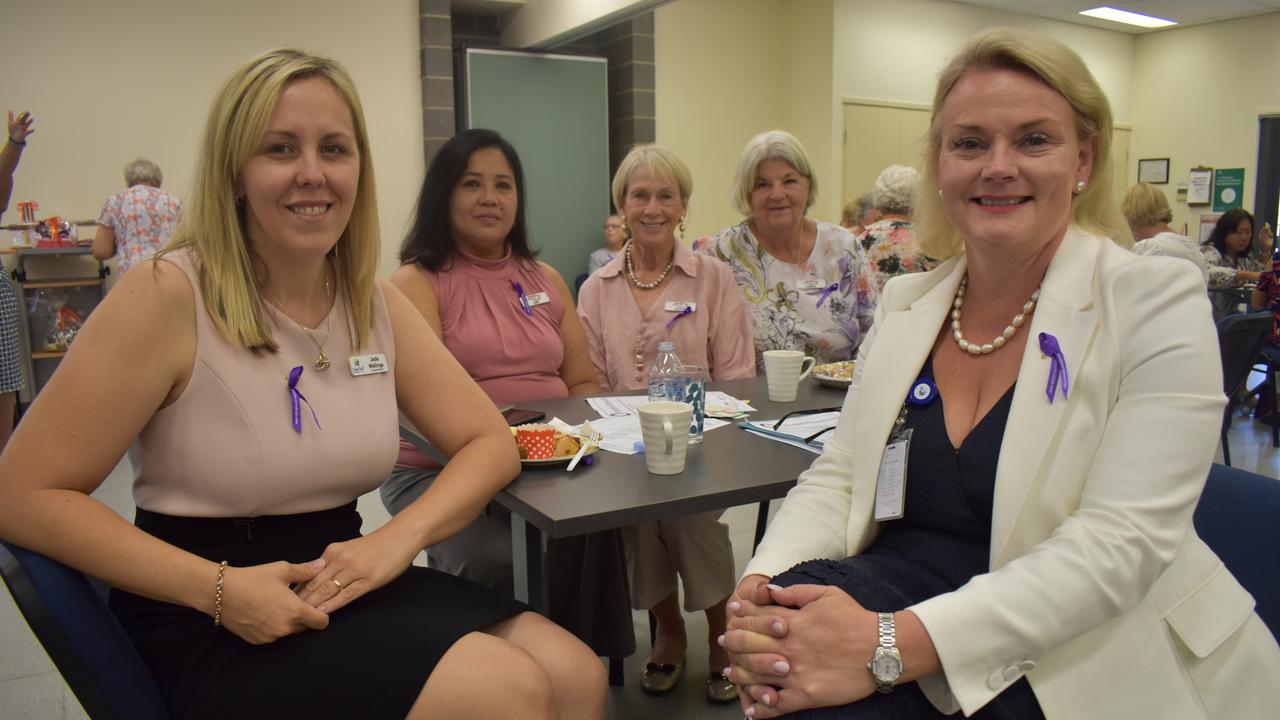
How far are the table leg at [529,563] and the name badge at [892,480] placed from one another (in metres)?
0.68

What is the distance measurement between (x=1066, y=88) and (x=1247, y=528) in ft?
2.23

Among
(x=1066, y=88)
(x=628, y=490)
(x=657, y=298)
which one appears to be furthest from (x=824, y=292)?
(x=1066, y=88)

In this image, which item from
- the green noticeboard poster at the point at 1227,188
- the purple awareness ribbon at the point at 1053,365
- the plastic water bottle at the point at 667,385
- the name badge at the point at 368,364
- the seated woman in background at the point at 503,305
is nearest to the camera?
the purple awareness ribbon at the point at 1053,365

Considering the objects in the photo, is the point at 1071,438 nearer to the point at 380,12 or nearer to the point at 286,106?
the point at 286,106

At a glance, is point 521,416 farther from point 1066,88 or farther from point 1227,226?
point 1227,226

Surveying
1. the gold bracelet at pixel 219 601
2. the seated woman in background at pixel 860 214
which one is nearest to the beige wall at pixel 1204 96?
the seated woman in background at pixel 860 214

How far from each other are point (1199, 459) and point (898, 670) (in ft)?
1.48

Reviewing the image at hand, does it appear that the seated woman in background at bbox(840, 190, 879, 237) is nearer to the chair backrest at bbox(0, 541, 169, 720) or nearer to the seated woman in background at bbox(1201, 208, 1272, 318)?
the seated woman in background at bbox(1201, 208, 1272, 318)

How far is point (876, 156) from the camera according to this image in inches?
334

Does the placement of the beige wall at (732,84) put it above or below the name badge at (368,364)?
above

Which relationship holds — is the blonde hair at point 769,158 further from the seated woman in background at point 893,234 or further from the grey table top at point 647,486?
the grey table top at point 647,486

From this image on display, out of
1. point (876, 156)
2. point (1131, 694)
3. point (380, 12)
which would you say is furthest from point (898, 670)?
point (876, 156)

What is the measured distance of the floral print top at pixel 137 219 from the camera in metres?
5.73

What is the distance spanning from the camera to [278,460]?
1433 millimetres
